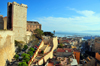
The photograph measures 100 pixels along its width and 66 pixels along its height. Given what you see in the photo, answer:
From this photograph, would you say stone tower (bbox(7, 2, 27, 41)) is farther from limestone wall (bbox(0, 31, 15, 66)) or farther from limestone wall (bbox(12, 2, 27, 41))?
limestone wall (bbox(0, 31, 15, 66))

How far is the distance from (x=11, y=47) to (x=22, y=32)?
4.88 meters

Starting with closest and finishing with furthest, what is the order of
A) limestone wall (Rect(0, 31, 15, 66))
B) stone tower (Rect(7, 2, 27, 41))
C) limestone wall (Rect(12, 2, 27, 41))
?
limestone wall (Rect(0, 31, 15, 66))
stone tower (Rect(7, 2, 27, 41))
limestone wall (Rect(12, 2, 27, 41))

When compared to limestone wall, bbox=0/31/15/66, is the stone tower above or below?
above

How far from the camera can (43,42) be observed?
23156 mm

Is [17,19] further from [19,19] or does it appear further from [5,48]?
[5,48]

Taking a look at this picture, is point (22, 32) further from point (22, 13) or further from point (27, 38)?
point (22, 13)

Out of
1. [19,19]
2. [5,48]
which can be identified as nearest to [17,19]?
[19,19]

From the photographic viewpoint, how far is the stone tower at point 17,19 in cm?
1709

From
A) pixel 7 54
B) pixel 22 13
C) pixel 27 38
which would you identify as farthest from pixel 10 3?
pixel 7 54

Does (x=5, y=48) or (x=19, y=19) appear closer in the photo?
(x=5, y=48)

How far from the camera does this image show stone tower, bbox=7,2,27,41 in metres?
17.1

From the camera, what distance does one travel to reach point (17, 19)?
17.7m

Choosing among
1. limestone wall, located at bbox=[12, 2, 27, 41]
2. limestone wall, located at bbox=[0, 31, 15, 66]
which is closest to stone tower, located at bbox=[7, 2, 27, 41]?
limestone wall, located at bbox=[12, 2, 27, 41]

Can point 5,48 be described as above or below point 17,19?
below
